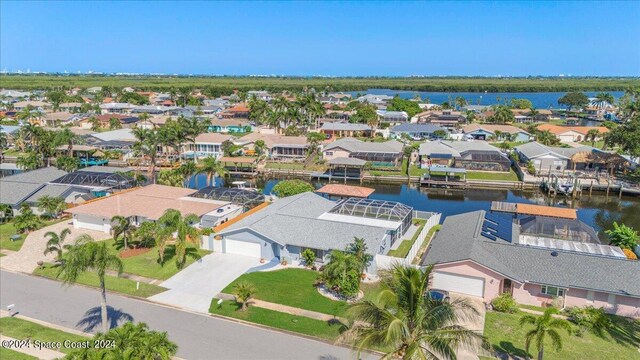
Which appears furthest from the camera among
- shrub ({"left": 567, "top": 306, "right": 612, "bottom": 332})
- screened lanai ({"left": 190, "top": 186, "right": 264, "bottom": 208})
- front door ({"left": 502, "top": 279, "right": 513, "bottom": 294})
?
screened lanai ({"left": 190, "top": 186, "right": 264, "bottom": 208})

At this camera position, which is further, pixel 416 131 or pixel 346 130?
pixel 346 130

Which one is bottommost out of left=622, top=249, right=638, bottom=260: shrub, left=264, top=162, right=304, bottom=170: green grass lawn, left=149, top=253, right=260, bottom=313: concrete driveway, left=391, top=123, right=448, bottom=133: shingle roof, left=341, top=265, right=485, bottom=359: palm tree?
left=264, top=162, right=304, bottom=170: green grass lawn

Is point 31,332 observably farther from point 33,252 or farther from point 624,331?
point 624,331

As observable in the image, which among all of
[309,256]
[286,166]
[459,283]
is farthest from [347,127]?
[459,283]

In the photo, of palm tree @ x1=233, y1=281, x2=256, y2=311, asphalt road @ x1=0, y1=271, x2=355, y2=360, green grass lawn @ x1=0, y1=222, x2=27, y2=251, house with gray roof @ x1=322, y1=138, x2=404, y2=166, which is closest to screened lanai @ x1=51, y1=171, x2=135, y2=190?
green grass lawn @ x1=0, y1=222, x2=27, y2=251

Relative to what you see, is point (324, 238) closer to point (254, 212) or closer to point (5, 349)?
point (254, 212)

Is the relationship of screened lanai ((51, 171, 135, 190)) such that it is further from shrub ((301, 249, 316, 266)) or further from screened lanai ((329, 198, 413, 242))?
shrub ((301, 249, 316, 266))

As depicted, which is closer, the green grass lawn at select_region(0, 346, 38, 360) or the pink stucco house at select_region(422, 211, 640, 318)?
the green grass lawn at select_region(0, 346, 38, 360)
